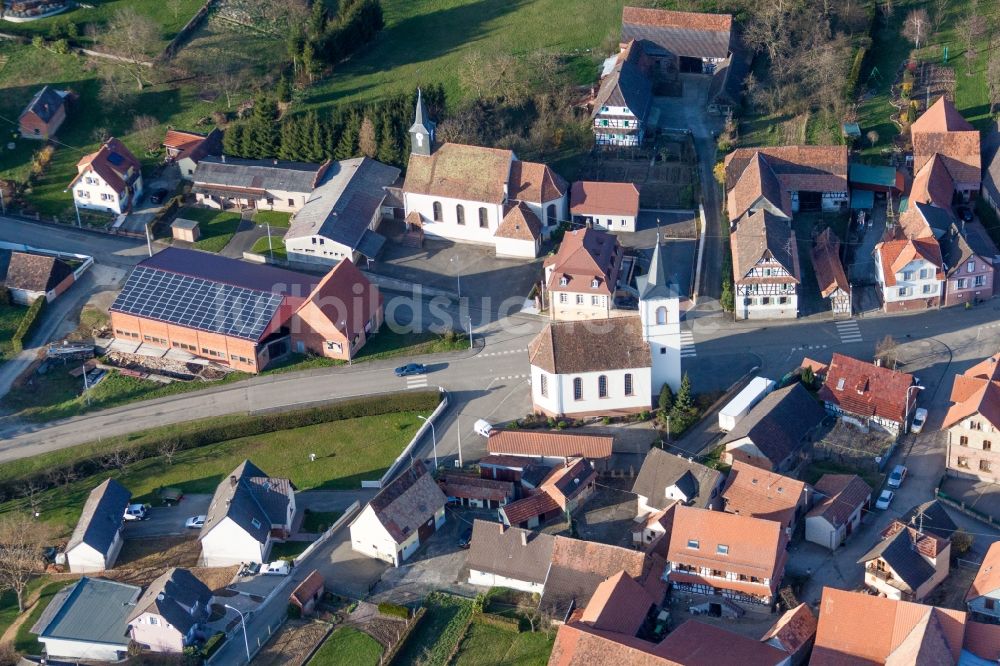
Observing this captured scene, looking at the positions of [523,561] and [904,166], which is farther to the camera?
[904,166]

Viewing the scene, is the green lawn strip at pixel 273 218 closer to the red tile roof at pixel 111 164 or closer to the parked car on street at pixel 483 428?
the red tile roof at pixel 111 164

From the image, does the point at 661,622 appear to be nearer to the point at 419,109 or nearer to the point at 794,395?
the point at 794,395

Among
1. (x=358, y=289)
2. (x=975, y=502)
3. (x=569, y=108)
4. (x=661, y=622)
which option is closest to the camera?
(x=661, y=622)

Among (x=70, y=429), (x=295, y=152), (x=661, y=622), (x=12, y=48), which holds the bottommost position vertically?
(x=661, y=622)

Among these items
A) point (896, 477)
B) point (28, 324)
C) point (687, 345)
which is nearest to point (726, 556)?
point (896, 477)

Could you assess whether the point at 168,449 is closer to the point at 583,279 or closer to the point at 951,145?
the point at 583,279

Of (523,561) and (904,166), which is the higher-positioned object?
(904,166)

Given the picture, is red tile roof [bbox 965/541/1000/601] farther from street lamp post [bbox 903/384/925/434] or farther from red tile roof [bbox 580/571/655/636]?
red tile roof [bbox 580/571/655/636]

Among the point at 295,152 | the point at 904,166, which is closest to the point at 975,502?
the point at 904,166
